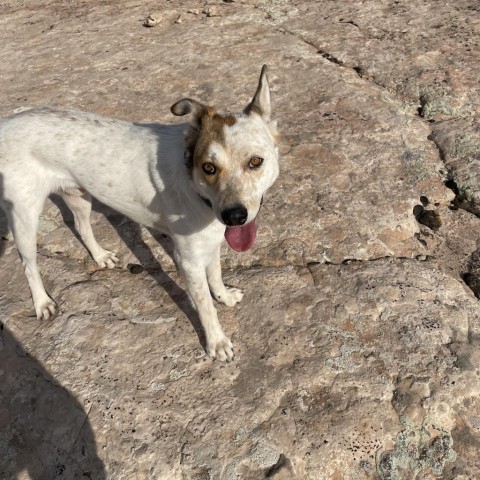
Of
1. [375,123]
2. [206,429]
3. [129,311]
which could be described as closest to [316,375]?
[206,429]

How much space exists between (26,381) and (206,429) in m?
1.61

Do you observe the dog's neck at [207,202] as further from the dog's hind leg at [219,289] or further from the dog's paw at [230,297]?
the dog's paw at [230,297]

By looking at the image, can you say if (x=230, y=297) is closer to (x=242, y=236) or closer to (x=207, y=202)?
(x=242, y=236)

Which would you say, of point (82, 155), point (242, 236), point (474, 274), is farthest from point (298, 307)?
point (82, 155)

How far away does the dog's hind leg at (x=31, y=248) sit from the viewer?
13.4 feet

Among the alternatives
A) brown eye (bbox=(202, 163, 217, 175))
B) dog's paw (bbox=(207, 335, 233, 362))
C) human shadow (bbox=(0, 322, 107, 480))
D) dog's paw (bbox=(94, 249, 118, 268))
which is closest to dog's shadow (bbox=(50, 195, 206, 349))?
dog's paw (bbox=(207, 335, 233, 362))

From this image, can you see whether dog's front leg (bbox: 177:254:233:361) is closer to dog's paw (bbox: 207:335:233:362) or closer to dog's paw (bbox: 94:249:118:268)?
dog's paw (bbox: 207:335:233:362)

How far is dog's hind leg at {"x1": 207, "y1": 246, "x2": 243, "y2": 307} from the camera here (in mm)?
4238

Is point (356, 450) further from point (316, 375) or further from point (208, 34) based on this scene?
point (208, 34)

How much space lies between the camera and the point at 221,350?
3.85m

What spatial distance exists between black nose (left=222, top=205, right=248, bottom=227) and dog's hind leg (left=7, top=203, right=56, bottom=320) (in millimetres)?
2005

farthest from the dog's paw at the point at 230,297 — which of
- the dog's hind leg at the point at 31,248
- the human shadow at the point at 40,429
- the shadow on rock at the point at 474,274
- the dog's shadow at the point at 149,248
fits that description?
the shadow on rock at the point at 474,274

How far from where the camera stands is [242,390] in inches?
143

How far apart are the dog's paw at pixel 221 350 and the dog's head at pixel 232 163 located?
896 millimetres
